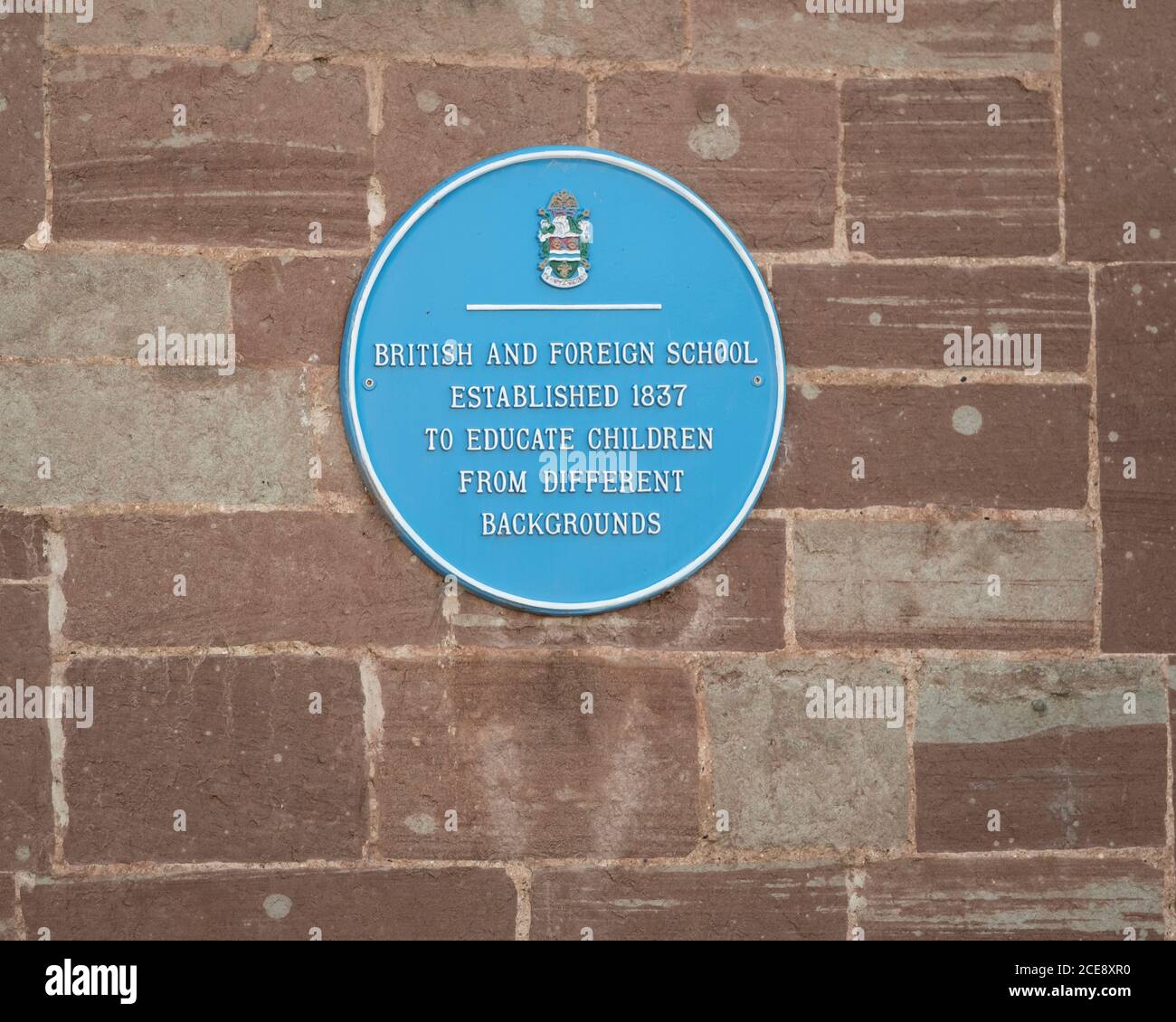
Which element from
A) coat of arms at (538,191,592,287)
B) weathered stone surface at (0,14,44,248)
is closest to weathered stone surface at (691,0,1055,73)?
coat of arms at (538,191,592,287)

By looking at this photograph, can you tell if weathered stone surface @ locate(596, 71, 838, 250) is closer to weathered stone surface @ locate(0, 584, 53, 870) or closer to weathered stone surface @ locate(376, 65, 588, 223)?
weathered stone surface @ locate(376, 65, 588, 223)

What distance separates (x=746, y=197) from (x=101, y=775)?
2287 millimetres

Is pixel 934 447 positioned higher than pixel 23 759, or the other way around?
pixel 934 447

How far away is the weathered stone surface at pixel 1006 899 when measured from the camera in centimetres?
369

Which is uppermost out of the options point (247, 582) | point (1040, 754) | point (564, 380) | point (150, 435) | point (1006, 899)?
point (564, 380)

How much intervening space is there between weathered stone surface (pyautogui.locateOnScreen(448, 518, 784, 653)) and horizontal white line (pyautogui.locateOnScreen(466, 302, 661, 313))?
65 centimetres

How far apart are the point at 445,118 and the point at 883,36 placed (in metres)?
1.21

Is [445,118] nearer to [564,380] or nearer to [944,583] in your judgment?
[564,380]

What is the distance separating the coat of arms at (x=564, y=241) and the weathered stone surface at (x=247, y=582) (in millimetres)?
804

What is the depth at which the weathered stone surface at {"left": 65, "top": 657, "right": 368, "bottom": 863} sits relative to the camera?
3.57 metres

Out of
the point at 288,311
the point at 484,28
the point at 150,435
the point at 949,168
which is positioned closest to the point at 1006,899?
the point at 949,168

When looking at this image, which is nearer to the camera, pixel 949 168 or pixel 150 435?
pixel 150 435

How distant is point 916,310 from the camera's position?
3.73 metres
